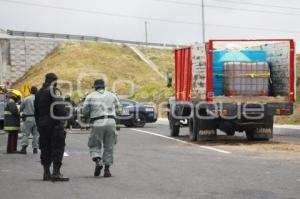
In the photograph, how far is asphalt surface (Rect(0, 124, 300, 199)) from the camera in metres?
11.0

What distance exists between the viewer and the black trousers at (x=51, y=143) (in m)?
12.9

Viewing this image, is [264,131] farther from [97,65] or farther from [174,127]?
[97,65]

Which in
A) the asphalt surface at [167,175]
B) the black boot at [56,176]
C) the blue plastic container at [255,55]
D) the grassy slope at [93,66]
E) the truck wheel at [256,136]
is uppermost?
the grassy slope at [93,66]

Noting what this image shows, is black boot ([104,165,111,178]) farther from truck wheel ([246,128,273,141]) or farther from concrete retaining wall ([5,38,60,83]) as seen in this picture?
concrete retaining wall ([5,38,60,83])

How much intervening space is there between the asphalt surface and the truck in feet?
5.27

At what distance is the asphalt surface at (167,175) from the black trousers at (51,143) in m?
0.43

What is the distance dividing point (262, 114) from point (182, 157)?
482 cm

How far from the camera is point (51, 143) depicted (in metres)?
13.0

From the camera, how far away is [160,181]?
1246cm

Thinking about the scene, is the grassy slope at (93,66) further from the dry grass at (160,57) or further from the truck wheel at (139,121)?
the truck wheel at (139,121)

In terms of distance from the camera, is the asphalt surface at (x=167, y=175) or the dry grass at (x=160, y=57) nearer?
the asphalt surface at (x=167, y=175)

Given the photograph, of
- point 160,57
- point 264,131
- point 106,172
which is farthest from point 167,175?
point 160,57

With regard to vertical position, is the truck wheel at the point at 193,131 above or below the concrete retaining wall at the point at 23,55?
below

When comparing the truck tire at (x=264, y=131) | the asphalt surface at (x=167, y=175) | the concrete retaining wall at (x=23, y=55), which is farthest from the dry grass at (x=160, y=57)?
the asphalt surface at (x=167, y=175)
